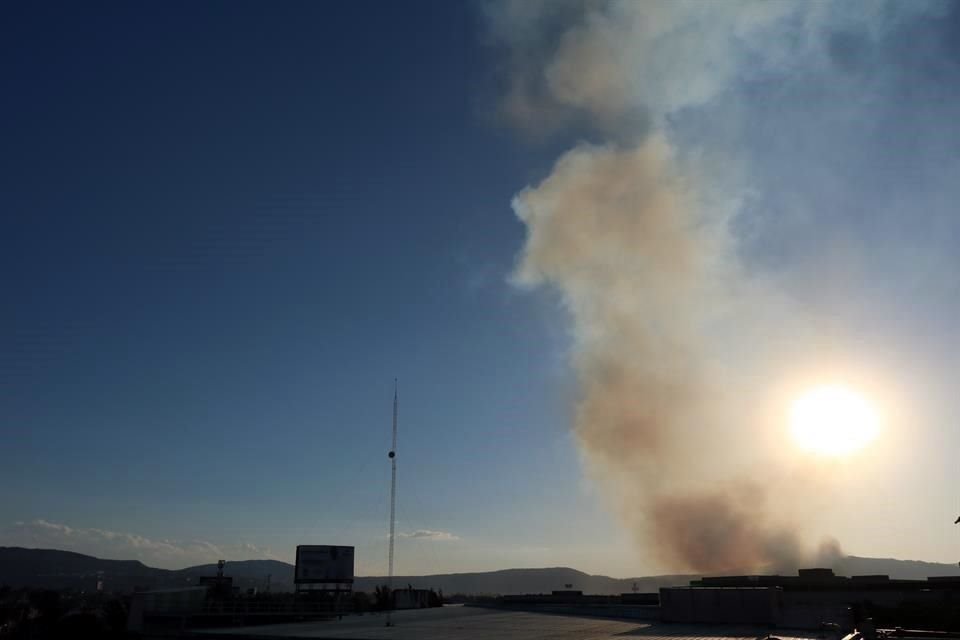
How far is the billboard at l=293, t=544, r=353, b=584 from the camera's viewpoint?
8125 centimetres

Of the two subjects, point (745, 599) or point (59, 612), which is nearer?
point (745, 599)

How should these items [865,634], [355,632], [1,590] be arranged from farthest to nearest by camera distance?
1. [1,590]
2. [355,632]
3. [865,634]

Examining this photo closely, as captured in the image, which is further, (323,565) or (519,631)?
(323,565)

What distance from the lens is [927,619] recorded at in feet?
167

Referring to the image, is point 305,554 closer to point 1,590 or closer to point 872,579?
point 1,590

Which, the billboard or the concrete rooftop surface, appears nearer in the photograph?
the concrete rooftop surface

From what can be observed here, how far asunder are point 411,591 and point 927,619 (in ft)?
146

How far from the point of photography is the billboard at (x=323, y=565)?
8125 cm

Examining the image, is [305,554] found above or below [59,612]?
above

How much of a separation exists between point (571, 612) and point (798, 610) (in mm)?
17790

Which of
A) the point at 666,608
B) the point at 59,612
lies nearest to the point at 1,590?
the point at 59,612

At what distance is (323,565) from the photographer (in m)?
82.2

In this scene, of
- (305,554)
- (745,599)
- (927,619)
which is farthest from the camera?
(305,554)

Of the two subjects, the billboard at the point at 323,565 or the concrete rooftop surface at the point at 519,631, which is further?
the billboard at the point at 323,565
